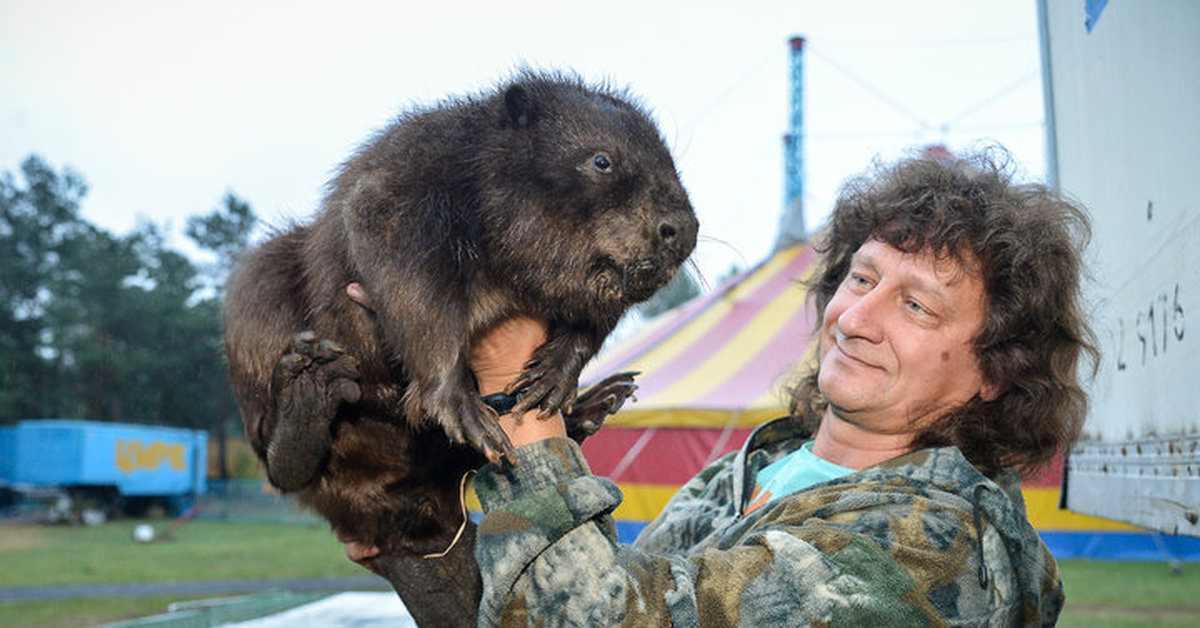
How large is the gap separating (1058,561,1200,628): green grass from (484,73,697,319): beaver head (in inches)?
315

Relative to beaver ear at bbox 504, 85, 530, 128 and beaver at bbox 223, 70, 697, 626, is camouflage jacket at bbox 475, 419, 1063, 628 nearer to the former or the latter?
beaver at bbox 223, 70, 697, 626

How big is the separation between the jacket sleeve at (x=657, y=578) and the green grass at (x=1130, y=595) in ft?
26.5

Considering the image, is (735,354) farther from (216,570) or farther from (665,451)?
(216,570)

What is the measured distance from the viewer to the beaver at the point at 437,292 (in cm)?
185

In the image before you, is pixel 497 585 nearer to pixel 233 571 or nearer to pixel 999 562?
pixel 999 562

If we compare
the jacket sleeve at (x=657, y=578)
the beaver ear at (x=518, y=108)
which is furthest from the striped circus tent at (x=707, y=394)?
the jacket sleeve at (x=657, y=578)

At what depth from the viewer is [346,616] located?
197 inches

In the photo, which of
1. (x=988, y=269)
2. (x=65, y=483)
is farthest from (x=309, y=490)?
(x=65, y=483)

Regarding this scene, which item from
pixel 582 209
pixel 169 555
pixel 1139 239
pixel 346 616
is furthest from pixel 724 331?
pixel 169 555

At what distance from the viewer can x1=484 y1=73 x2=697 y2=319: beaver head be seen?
1943 mm

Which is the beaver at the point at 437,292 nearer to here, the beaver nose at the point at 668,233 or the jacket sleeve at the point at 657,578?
the beaver nose at the point at 668,233

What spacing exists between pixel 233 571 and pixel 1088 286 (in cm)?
1405

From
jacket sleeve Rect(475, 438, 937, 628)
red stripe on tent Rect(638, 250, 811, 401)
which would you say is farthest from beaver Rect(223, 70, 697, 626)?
red stripe on tent Rect(638, 250, 811, 401)

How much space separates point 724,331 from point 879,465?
25.6ft
